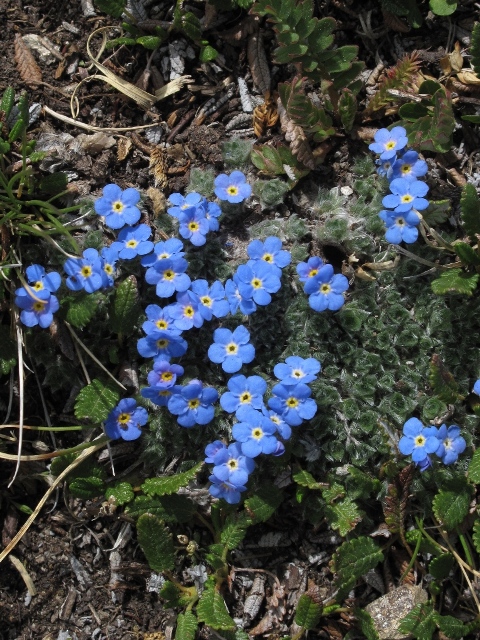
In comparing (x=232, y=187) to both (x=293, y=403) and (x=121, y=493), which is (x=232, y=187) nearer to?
(x=293, y=403)

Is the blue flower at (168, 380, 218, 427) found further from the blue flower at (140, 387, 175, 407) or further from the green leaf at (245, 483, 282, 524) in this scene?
the green leaf at (245, 483, 282, 524)

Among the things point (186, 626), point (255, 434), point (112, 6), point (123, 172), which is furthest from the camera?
point (123, 172)

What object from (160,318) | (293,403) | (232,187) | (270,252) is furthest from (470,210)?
(160,318)

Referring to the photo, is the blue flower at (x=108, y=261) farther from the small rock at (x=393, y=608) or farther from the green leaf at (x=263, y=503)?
the small rock at (x=393, y=608)

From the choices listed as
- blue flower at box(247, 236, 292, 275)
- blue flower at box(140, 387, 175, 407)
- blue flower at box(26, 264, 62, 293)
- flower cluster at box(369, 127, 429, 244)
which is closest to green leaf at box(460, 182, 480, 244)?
flower cluster at box(369, 127, 429, 244)

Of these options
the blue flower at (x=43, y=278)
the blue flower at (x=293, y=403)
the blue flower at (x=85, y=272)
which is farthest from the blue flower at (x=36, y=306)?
the blue flower at (x=293, y=403)
